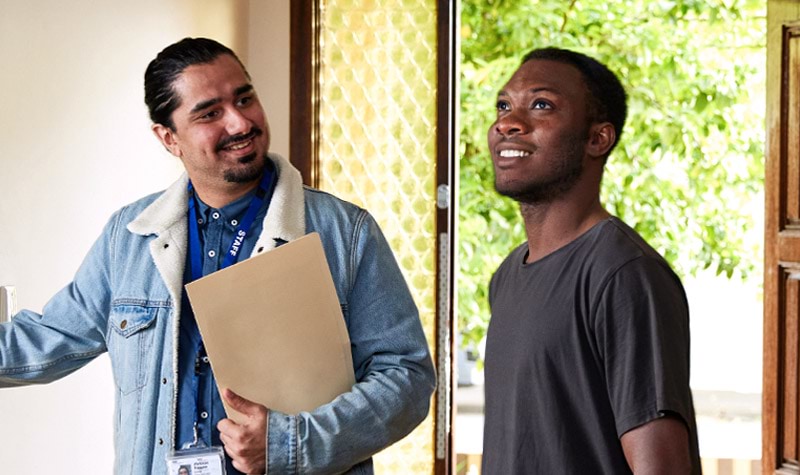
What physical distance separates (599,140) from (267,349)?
56cm

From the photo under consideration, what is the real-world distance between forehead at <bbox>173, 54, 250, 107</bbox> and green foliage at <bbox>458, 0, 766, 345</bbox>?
425 centimetres

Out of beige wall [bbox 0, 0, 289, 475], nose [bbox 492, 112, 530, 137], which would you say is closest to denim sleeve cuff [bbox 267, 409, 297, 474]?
nose [bbox 492, 112, 530, 137]

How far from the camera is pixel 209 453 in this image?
1.60 meters

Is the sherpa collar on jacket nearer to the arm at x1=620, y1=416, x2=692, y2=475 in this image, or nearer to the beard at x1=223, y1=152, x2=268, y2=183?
the beard at x1=223, y1=152, x2=268, y2=183

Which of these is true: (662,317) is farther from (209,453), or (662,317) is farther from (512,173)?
(209,453)

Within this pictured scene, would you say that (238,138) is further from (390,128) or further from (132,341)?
(390,128)

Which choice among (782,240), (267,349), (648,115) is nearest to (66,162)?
(267,349)

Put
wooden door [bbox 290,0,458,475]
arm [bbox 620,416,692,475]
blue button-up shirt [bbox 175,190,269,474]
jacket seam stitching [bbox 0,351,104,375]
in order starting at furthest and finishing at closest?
wooden door [bbox 290,0,458,475] < jacket seam stitching [bbox 0,351,104,375] < blue button-up shirt [bbox 175,190,269,474] < arm [bbox 620,416,692,475]

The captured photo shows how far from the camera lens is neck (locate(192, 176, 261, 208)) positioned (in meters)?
1.75

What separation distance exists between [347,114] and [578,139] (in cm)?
273

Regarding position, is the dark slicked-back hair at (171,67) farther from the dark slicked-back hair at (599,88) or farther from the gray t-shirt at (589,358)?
the gray t-shirt at (589,358)

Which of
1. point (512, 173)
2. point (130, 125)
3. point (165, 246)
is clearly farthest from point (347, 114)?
point (512, 173)

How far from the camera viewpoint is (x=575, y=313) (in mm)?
1318

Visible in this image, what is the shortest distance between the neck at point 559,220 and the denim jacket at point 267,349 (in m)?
→ 0.32
